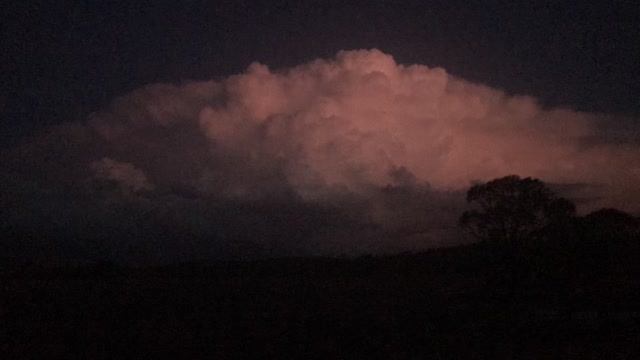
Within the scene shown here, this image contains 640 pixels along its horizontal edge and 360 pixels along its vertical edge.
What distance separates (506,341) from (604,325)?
5.88 m

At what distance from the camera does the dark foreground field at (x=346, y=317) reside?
31453mm

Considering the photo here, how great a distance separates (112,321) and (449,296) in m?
24.7

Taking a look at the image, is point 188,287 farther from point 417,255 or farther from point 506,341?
point 417,255

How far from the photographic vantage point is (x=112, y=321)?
4019 centimetres

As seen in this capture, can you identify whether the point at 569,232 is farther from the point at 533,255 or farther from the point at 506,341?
the point at 506,341

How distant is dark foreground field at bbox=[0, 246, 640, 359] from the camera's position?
3145 centimetres

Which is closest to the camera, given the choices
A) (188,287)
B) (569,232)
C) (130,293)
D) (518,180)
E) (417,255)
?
(569,232)

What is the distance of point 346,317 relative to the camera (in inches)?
1603

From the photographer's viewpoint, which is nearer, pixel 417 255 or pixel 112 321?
pixel 112 321

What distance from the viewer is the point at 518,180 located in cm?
4916

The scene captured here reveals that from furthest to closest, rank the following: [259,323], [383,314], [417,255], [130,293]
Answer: [417,255]
[130,293]
[383,314]
[259,323]

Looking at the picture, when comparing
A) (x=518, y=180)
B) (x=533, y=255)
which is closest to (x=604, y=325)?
(x=533, y=255)

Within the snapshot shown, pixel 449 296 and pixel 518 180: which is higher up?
pixel 518 180

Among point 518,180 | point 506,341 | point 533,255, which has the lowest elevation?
point 506,341
